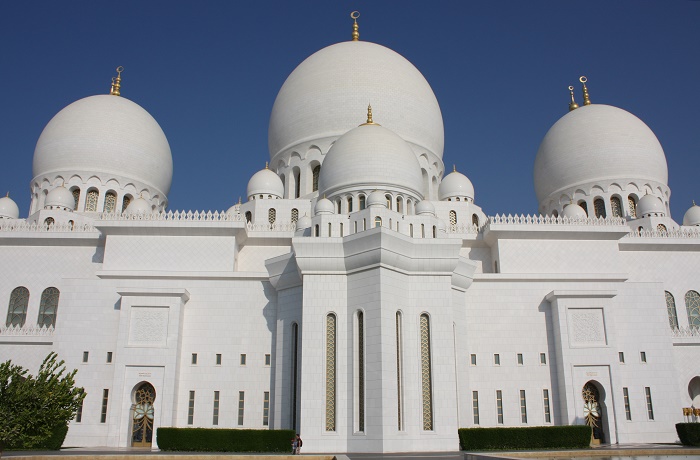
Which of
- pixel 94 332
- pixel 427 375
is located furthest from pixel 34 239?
pixel 427 375

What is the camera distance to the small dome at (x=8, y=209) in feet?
80.3

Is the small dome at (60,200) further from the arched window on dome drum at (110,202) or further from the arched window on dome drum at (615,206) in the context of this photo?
the arched window on dome drum at (615,206)

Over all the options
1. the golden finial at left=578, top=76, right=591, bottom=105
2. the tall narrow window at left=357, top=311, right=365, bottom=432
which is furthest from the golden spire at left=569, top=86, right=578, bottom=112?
the tall narrow window at left=357, top=311, right=365, bottom=432

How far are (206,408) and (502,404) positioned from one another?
8.64 meters

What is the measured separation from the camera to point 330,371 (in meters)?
15.9

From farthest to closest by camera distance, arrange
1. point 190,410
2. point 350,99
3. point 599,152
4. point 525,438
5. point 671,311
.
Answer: point 599,152
point 350,99
point 671,311
point 190,410
point 525,438

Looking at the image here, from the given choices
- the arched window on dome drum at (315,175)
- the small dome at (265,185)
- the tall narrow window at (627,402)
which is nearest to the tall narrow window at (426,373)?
the tall narrow window at (627,402)

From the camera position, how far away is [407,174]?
812 inches

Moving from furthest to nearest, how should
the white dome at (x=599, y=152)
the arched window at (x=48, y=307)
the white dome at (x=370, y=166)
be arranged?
the white dome at (x=599, y=152) < the arched window at (x=48, y=307) < the white dome at (x=370, y=166)

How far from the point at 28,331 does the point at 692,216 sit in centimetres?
2523

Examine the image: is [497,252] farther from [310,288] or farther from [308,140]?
[308,140]

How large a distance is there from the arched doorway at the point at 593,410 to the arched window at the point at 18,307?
18.3 m

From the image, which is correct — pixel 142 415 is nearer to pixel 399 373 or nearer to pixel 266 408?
pixel 266 408

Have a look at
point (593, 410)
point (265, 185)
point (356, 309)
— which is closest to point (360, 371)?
point (356, 309)
